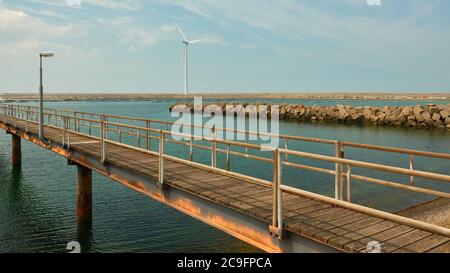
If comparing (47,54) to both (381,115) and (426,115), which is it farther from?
(381,115)

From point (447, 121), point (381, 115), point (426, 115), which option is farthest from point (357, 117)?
point (447, 121)

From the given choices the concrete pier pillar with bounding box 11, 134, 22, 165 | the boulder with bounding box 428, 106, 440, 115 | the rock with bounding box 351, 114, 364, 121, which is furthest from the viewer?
the rock with bounding box 351, 114, 364, 121

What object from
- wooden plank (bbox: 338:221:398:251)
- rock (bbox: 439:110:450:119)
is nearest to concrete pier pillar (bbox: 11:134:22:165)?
wooden plank (bbox: 338:221:398:251)

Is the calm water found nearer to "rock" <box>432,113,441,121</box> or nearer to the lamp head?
the lamp head

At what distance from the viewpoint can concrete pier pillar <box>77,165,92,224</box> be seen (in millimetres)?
13883

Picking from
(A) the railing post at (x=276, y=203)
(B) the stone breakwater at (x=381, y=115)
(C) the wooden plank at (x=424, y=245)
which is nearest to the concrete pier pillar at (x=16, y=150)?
(A) the railing post at (x=276, y=203)

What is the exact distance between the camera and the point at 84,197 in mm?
14109

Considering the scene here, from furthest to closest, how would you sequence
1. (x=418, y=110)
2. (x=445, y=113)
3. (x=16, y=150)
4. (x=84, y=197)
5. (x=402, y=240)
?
(x=418, y=110)
(x=445, y=113)
(x=16, y=150)
(x=84, y=197)
(x=402, y=240)

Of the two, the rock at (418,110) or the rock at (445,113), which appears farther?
the rock at (418,110)

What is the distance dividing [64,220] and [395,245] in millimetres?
12794

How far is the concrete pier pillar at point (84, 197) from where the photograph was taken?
1388 cm

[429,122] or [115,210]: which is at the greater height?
[429,122]

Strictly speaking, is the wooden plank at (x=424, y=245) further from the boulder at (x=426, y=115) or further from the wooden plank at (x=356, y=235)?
the boulder at (x=426, y=115)

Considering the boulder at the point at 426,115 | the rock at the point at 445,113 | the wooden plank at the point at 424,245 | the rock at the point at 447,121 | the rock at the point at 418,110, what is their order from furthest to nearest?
the rock at the point at 418,110 → the boulder at the point at 426,115 → the rock at the point at 445,113 → the rock at the point at 447,121 → the wooden plank at the point at 424,245
